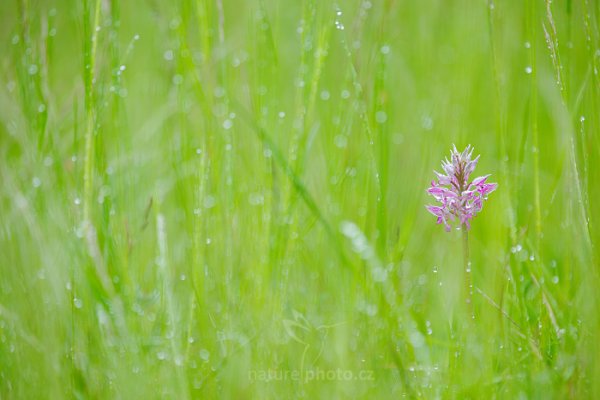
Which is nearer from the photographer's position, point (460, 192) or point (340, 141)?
point (460, 192)

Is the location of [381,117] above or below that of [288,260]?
above

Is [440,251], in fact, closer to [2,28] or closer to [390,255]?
[390,255]

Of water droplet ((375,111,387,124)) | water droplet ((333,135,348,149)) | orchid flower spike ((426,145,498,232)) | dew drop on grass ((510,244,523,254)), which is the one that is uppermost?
water droplet ((375,111,387,124))

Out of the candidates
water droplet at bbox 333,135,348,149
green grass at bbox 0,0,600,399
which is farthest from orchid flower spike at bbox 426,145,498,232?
water droplet at bbox 333,135,348,149

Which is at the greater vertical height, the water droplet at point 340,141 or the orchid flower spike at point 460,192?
the water droplet at point 340,141

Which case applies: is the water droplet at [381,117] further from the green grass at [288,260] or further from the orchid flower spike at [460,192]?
the orchid flower spike at [460,192]

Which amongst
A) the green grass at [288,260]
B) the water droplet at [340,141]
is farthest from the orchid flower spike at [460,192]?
the water droplet at [340,141]

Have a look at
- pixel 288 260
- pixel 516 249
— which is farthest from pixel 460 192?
pixel 288 260

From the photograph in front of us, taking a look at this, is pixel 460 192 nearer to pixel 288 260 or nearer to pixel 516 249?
pixel 516 249

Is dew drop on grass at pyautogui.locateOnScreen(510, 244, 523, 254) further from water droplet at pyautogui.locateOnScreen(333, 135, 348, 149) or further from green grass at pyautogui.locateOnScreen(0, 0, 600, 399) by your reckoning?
water droplet at pyautogui.locateOnScreen(333, 135, 348, 149)

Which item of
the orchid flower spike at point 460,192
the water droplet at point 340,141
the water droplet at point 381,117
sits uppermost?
the water droplet at point 381,117

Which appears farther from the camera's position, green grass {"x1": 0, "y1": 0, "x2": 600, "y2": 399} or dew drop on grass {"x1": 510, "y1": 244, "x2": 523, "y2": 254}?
dew drop on grass {"x1": 510, "y1": 244, "x2": 523, "y2": 254}

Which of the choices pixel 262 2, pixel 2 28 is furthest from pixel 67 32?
pixel 262 2
